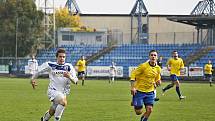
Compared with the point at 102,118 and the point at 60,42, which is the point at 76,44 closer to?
the point at 60,42

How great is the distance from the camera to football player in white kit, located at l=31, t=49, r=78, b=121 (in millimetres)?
14328

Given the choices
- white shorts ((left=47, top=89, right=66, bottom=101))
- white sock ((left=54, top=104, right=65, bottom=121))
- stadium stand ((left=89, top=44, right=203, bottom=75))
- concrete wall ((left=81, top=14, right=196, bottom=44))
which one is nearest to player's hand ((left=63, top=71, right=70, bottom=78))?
white shorts ((left=47, top=89, right=66, bottom=101))

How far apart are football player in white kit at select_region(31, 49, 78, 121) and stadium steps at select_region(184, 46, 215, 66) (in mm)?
49904

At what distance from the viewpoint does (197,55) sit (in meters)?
64.9

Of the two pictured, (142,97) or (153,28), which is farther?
(153,28)

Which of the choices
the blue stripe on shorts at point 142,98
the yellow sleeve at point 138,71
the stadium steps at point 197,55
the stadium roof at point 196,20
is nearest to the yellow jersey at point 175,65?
the yellow sleeve at point 138,71

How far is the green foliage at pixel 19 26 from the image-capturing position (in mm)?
81812

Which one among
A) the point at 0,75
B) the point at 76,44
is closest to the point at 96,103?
the point at 0,75

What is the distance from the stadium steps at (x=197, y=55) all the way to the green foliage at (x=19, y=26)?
25.5 m

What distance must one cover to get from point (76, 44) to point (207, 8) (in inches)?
806

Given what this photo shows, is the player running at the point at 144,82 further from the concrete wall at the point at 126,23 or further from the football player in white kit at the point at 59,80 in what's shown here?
the concrete wall at the point at 126,23

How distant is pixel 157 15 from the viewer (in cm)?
10319

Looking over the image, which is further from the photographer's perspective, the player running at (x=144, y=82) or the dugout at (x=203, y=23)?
the dugout at (x=203, y=23)

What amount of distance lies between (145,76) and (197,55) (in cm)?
4991
